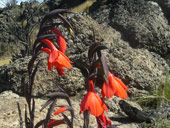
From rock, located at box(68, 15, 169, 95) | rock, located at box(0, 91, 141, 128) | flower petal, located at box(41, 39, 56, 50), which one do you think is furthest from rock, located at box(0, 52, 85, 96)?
flower petal, located at box(41, 39, 56, 50)

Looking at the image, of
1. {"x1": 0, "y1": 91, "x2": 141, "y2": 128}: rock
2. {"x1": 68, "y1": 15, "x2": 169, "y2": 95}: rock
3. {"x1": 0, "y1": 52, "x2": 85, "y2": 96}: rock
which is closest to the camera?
{"x1": 0, "y1": 91, "x2": 141, "y2": 128}: rock

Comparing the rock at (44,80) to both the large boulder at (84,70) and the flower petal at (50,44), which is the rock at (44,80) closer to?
the large boulder at (84,70)

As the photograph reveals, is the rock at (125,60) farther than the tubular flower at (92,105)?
Yes

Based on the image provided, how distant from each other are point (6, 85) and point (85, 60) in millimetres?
1340

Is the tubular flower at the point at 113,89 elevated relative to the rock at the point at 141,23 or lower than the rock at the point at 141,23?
lower

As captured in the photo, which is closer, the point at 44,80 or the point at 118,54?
the point at 44,80

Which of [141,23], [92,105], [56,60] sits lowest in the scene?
[92,105]

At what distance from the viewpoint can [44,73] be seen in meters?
3.34

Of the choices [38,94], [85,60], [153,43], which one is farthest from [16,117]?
[153,43]

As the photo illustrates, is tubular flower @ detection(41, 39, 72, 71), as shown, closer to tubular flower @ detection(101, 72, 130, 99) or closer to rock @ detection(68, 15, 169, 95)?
tubular flower @ detection(101, 72, 130, 99)

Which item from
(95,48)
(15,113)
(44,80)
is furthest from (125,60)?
(95,48)

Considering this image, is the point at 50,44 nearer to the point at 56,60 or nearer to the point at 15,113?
the point at 56,60

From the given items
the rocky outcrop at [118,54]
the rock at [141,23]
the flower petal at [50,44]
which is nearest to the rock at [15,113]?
the rocky outcrop at [118,54]

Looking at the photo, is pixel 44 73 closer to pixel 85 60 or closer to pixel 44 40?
pixel 85 60
